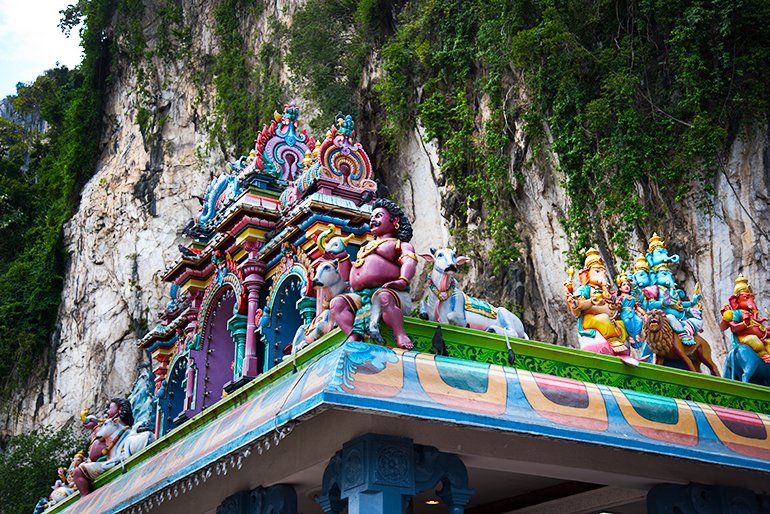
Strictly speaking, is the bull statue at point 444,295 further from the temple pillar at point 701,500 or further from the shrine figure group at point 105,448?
the shrine figure group at point 105,448

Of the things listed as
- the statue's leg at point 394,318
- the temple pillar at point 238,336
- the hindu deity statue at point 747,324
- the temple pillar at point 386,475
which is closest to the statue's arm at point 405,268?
the statue's leg at point 394,318

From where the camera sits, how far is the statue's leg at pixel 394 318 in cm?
714

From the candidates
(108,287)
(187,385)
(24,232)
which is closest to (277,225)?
(187,385)

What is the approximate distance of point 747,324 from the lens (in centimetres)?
965

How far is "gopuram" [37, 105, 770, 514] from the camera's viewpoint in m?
6.79

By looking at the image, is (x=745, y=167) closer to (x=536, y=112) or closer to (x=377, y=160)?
(x=536, y=112)

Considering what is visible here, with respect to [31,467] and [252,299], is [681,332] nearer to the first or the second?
[252,299]

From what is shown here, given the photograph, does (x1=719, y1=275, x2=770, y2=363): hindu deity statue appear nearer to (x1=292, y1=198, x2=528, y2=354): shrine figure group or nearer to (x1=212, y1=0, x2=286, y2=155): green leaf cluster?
(x1=292, y1=198, x2=528, y2=354): shrine figure group

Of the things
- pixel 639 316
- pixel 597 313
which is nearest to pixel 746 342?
pixel 639 316

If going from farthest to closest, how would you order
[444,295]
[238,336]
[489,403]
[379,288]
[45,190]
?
[45,190] → [238,336] → [444,295] → [379,288] → [489,403]

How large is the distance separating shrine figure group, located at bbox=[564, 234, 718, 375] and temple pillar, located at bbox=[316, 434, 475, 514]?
90.0 inches

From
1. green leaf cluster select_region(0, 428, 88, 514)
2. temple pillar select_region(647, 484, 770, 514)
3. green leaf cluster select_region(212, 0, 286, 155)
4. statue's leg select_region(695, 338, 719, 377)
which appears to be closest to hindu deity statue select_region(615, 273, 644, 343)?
statue's leg select_region(695, 338, 719, 377)

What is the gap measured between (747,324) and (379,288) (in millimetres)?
4598

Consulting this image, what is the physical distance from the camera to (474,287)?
19453mm
